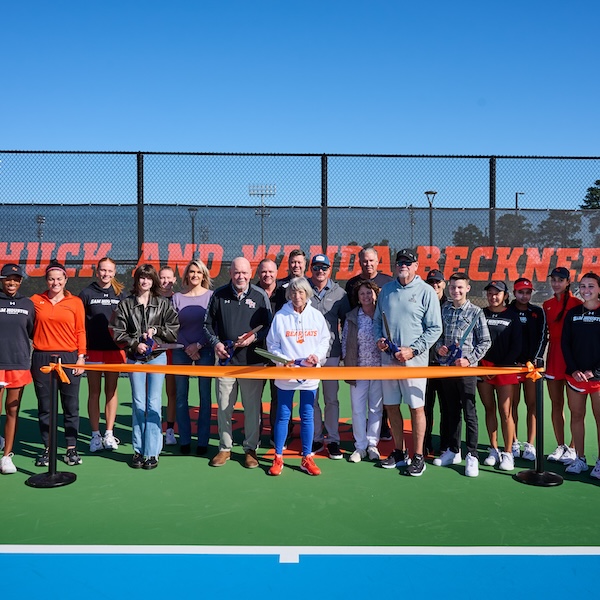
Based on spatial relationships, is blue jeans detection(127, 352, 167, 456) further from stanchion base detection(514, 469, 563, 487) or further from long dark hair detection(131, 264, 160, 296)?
stanchion base detection(514, 469, 563, 487)

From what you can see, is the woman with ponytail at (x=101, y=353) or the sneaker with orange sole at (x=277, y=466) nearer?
the sneaker with orange sole at (x=277, y=466)

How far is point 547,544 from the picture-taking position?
13.1ft

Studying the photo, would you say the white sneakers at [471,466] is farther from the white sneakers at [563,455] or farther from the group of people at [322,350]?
the white sneakers at [563,455]

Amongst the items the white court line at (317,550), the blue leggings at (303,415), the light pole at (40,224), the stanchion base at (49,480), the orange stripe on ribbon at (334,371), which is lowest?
the white court line at (317,550)

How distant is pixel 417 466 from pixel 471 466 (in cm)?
50

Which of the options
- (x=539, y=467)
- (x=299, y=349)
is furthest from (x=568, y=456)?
(x=299, y=349)

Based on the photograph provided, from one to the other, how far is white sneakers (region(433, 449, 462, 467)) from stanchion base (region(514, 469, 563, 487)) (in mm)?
613

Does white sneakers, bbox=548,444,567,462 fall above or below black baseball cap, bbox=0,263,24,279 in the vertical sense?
below

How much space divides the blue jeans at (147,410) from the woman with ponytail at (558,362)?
3.85 meters

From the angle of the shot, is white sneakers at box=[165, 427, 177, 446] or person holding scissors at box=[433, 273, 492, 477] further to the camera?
white sneakers at box=[165, 427, 177, 446]

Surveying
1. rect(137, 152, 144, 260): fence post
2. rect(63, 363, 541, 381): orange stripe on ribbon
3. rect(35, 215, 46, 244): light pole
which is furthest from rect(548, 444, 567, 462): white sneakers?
rect(35, 215, 46, 244): light pole

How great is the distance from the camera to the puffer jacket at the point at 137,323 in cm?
564

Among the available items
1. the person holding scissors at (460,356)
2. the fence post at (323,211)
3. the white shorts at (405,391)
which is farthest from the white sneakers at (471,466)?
the fence post at (323,211)

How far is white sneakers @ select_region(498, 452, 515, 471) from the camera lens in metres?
5.58
